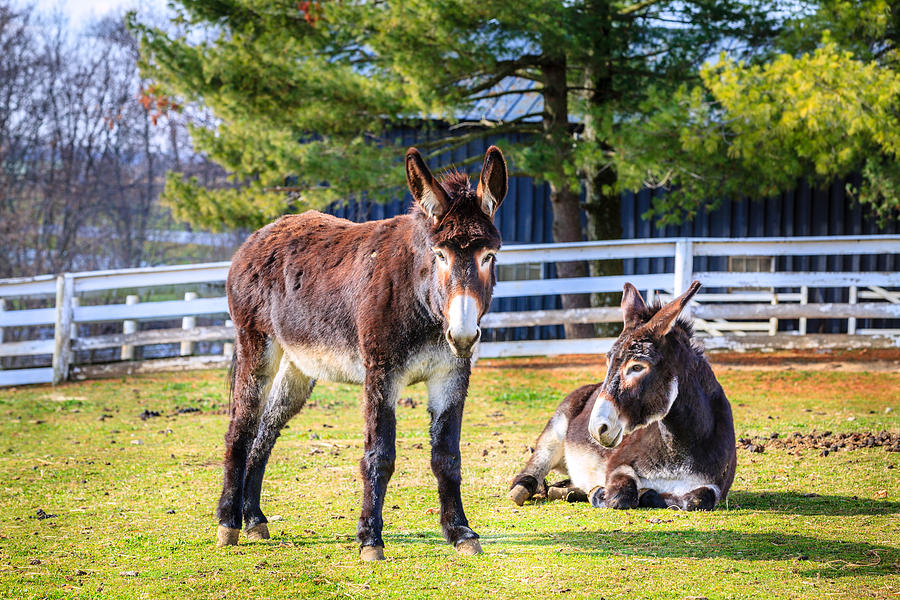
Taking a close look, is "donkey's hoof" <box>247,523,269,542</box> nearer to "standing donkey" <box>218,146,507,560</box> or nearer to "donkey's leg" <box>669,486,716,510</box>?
"standing donkey" <box>218,146,507,560</box>

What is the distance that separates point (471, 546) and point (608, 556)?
2.31ft

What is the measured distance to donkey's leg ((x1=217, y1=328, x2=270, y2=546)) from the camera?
5156 mm

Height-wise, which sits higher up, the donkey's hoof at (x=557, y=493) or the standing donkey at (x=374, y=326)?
the standing donkey at (x=374, y=326)

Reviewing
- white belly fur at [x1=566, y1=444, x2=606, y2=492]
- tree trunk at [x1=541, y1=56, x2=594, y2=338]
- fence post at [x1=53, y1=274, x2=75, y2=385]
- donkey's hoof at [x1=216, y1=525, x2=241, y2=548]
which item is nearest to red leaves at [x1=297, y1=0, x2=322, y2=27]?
tree trunk at [x1=541, y1=56, x2=594, y2=338]

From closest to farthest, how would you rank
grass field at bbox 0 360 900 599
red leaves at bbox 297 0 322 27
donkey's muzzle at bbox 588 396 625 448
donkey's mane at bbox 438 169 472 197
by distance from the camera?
grass field at bbox 0 360 900 599 → donkey's mane at bbox 438 169 472 197 → donkey's muzzle at bbox 588 396 625 448 → red leaves at bbox 297 0 322 27

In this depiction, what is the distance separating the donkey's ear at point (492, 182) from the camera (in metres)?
4.65

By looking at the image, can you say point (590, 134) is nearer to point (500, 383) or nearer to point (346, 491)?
point (500, 383)

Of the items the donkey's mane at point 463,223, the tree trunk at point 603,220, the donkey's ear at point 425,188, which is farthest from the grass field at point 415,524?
the tree trunk at point 603,220

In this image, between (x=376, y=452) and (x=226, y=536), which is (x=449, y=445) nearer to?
(x=376, y=452)

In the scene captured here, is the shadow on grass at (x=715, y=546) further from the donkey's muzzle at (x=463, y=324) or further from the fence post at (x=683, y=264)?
the fence post at (x=683, y=264)

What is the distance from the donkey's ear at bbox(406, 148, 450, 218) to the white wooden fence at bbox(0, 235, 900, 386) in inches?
343

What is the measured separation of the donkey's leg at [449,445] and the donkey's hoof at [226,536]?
3.96 ft

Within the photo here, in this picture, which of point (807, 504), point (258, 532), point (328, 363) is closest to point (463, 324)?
point (328, 363)

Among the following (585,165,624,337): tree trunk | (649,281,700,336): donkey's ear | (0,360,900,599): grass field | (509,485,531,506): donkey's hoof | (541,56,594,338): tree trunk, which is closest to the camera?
(0,360,900,599): grass field
